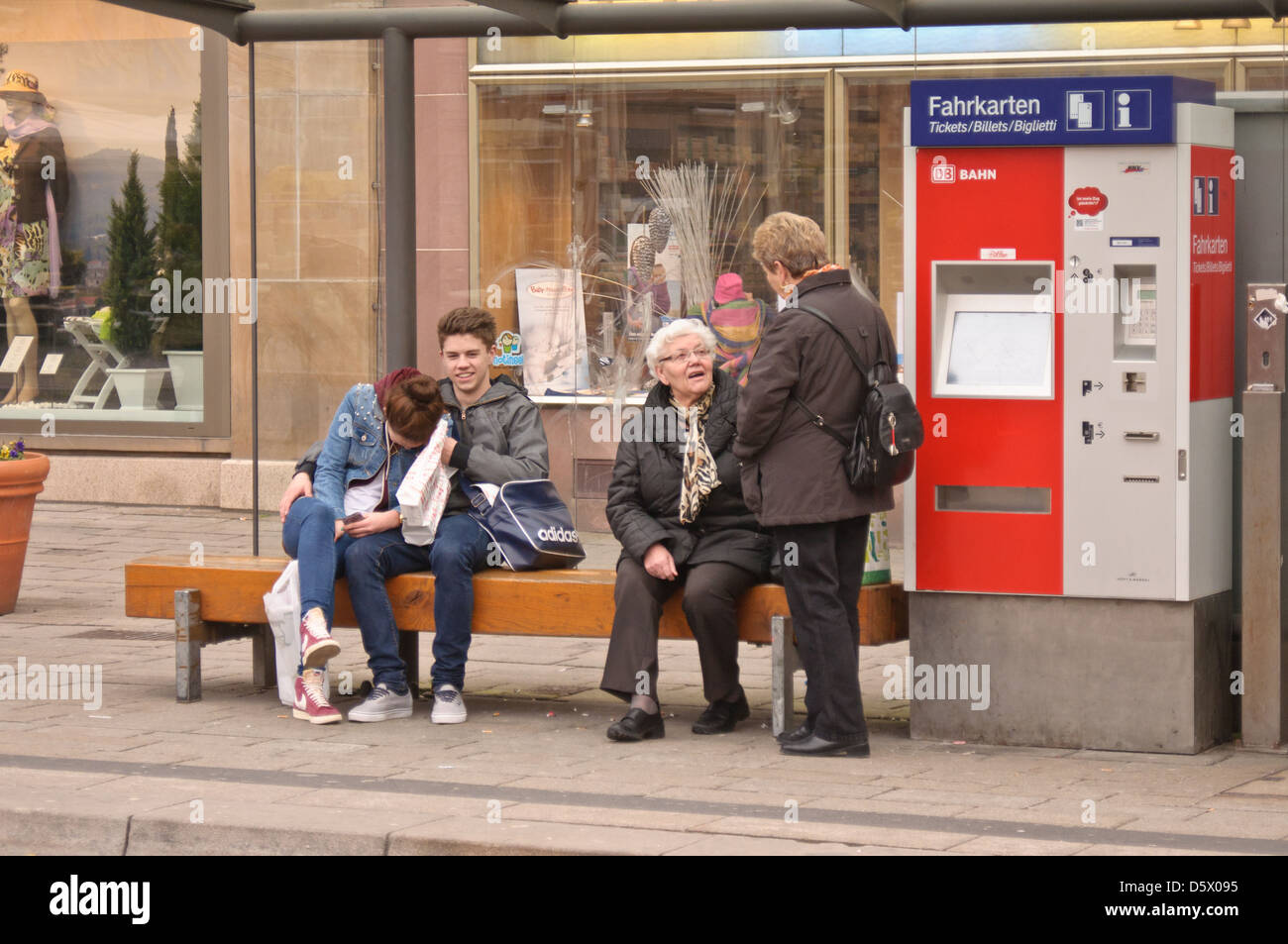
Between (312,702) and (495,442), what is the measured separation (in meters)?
1.21

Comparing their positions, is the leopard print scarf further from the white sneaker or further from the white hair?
the white sneaker

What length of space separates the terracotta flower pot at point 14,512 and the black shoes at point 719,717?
451 cm

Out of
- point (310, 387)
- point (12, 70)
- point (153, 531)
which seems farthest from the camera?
point (12, 70)

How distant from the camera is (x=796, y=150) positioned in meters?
12.2

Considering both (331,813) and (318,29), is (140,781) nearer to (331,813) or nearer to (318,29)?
(331,813)

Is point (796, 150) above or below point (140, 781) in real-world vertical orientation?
above

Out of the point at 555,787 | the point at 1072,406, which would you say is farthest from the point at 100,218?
the point at 1072,406

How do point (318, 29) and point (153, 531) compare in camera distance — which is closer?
point (318, 29)

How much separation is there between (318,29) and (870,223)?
479cm

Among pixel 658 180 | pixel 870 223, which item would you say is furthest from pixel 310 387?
pixel 870 223

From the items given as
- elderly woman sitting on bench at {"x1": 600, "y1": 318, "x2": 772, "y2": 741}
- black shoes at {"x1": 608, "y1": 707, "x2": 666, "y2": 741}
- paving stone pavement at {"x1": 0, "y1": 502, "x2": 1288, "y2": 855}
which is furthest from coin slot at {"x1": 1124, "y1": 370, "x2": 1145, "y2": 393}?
black shoes at {"x1": 608, "y1": 707, "x2": 666, "y2": 741}

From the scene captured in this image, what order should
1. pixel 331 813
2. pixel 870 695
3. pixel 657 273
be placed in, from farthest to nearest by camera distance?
pixel 657 273 → pixel 870 695 → pixel 331 813

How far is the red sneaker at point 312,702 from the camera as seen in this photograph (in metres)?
7.17

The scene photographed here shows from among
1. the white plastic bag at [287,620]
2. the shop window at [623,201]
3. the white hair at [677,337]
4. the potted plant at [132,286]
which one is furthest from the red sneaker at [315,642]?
the potted plant at [132,286]
